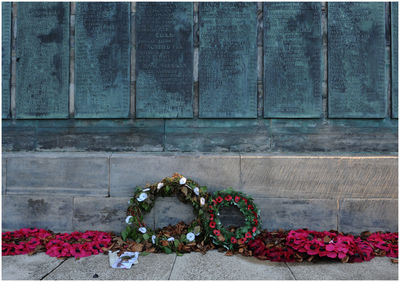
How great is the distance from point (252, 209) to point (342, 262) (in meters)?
1.45

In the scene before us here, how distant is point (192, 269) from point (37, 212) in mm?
3218

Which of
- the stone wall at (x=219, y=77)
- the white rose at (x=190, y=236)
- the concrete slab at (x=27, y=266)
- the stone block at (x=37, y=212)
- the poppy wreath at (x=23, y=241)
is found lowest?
the concrete slab at (x=27, y=266)

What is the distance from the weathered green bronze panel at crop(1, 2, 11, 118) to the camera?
17.6 feet

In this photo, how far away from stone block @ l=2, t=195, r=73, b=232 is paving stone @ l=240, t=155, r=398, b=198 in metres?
3.29

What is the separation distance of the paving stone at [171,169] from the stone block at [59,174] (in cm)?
28

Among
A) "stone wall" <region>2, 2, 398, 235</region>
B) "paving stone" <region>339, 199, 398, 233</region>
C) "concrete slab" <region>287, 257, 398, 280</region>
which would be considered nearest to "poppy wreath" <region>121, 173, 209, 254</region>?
"stone wall" <region>2, 2, 398, 235</region>

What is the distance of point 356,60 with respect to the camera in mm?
5055

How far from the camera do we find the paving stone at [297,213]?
478cm

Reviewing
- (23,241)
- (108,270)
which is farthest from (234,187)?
(23,241)

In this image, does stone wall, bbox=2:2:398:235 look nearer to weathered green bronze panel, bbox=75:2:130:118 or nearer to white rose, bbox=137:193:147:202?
weathered green bronze panel, bbox=75:2:130:118

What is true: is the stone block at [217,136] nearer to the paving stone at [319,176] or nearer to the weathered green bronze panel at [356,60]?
the paving stone at [319,176]

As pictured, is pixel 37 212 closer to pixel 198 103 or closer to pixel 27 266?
pixel 27 266

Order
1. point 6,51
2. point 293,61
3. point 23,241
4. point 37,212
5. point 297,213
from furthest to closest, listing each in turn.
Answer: point 6,51 < point 293,61 < point 37,212 < point 297,213 < point 23,241

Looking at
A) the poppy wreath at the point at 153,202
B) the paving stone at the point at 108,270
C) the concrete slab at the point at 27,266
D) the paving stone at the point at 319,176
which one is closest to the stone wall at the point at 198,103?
the paving stone at the point at 319,176
